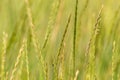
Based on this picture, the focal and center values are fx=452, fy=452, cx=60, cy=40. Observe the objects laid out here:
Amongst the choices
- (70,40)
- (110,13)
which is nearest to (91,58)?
(70,40)

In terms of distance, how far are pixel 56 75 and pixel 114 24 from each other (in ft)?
1.92

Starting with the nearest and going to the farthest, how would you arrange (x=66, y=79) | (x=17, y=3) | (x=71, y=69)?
(x=71, y=69) < (x=66, y=79) < (x=17, y=3)

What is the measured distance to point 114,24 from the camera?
1684mm

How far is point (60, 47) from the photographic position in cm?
116

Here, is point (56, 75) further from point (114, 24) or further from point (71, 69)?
point (114, 24)

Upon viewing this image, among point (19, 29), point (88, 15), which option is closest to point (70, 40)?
point (88, 15)

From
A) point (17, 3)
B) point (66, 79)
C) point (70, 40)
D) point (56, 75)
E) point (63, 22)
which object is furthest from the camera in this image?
point (17, 3)

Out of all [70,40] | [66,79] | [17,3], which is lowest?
[66,79]

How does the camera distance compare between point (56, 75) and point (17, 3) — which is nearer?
point (56, 75)

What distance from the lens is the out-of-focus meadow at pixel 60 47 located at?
1.19 meters

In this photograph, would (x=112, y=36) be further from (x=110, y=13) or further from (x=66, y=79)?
(x=110, y=13)

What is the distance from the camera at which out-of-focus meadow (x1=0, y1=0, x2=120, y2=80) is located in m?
1.19

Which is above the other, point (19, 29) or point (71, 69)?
point (19, 29)

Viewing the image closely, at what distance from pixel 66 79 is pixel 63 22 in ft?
2.11
